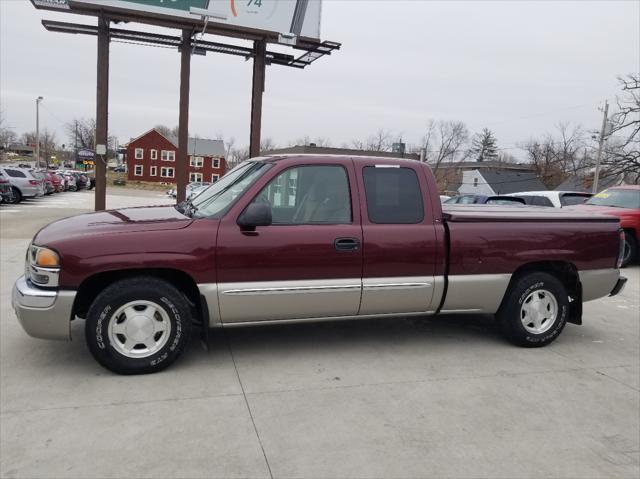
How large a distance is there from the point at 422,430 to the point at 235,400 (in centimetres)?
136

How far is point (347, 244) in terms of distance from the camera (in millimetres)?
4477

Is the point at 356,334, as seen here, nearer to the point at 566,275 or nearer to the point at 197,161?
the point at 566,275

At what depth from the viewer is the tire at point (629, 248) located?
11023 millimetres

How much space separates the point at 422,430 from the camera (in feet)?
11.2

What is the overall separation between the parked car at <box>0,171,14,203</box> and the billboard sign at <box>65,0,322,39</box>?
11.0 m

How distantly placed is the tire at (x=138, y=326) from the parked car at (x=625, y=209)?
9160 millimetres

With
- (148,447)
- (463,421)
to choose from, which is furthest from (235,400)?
(463,421)

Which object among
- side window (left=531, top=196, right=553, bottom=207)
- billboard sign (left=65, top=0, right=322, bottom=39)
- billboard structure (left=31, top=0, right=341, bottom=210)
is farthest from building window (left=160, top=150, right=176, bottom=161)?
side window (left=531, top=196, right=553, bottom=207)

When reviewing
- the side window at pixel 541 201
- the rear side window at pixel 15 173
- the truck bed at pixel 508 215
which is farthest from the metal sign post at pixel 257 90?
the rear side window at pixel 15 173

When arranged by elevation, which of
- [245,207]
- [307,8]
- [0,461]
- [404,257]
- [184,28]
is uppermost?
[307,8]

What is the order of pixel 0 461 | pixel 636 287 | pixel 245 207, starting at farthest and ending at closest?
pixel 636 287
pixel 245 207
pixel 0 461

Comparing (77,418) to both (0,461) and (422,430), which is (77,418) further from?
(422,430)

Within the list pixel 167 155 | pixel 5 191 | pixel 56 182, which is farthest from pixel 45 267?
pixel 167 155

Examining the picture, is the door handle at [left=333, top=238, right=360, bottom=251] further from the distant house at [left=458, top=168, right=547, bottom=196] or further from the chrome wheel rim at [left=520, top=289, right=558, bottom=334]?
the distant house at [left=458, top=168, right=547, bottom=196]
